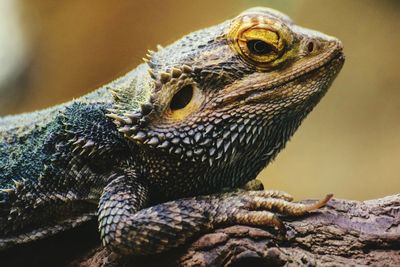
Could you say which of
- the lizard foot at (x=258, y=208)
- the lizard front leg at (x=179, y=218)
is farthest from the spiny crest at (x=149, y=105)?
the lizard foot at (x=258, y=208)

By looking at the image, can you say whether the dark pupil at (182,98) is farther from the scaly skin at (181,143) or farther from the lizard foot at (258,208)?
the lizard foot at (258,208)

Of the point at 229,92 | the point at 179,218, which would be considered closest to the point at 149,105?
the point at 229,92

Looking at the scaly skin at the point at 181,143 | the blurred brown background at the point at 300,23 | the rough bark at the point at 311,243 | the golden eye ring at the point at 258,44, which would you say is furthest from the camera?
the blurred brown background at the point at 300,23

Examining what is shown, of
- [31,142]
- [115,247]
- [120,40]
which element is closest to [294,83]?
[115,247]

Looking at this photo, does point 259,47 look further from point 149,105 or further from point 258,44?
point 149,105

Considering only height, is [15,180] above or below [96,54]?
below

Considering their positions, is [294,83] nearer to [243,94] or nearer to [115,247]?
[243,94]

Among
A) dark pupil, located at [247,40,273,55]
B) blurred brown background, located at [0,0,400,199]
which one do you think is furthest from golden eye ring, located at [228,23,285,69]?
blurred brown background, located at [0,0,400,199]
